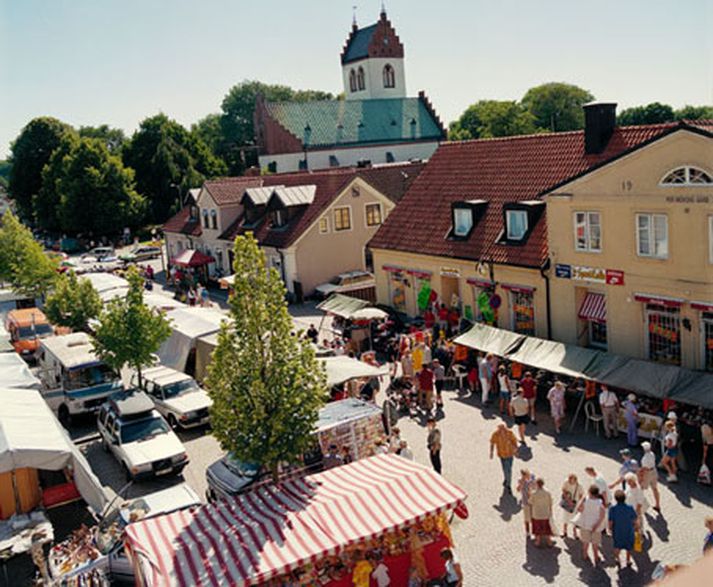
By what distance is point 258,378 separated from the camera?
1415 centimetres

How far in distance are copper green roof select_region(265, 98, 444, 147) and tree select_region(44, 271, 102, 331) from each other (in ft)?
168

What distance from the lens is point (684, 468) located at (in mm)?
16094

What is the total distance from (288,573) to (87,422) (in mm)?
14415

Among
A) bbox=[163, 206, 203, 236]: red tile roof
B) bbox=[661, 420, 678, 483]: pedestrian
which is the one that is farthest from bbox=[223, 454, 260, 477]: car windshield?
bbox=[163, 206, 203, 236]: red tile roof

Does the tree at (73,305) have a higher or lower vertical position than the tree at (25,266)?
lower

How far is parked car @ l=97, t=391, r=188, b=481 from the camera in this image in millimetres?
18641

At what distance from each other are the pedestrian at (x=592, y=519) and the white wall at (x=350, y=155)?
237 feet

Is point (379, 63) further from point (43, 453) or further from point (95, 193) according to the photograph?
point (43, 453)

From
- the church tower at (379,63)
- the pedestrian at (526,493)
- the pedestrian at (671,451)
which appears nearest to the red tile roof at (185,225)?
the pedestrian at (671,451)

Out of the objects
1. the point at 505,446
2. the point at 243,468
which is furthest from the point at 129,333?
the point at 505,446

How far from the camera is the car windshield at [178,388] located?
23.3m

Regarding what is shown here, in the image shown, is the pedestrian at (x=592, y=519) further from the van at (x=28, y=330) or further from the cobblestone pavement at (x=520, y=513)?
the van at (x=28, y=330)

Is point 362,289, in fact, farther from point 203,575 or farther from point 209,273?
point 203,575

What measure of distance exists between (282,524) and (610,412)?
31.6 ft
